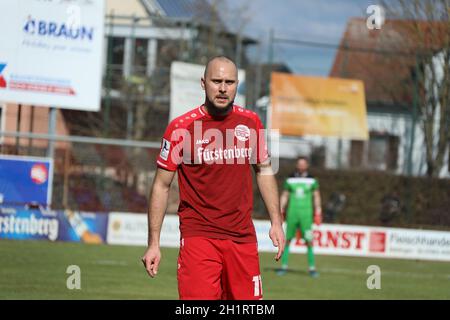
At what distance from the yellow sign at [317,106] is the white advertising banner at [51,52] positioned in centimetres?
739

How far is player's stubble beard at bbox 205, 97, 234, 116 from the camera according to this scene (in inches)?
279

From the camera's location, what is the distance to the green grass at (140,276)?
13094 mm

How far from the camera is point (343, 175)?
2944 cm

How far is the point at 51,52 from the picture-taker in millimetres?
23672

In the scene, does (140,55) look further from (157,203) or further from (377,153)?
(157,203)

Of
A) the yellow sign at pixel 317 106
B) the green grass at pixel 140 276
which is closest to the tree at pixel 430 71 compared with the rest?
the yellow sign at pixel 317 106

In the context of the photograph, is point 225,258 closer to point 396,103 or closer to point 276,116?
point 276,116

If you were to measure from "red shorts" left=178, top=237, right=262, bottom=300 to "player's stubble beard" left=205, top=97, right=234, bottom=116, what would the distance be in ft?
3.15

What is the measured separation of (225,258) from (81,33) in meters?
17.7

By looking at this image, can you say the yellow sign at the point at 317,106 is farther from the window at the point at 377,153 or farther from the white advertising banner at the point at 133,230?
the white advertising banner at the point at 133,230

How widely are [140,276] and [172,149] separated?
8.61 m

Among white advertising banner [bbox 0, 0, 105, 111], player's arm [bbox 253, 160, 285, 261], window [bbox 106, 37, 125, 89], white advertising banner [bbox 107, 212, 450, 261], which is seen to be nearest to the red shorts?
player's arm [bbox 253, 160, 285, 261]

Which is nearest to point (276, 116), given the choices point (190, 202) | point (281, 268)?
point (281, 268)

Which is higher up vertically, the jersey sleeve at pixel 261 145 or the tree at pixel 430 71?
the tree at pixel 430 71
